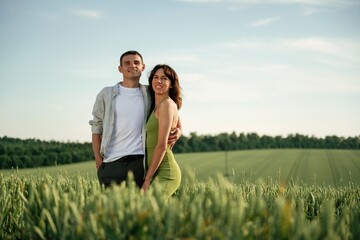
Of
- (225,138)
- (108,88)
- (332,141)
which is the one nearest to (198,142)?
(225,138)

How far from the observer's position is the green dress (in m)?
4.59

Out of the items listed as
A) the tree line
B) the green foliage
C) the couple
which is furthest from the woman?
the tree line

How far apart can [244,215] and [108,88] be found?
3.65 metres

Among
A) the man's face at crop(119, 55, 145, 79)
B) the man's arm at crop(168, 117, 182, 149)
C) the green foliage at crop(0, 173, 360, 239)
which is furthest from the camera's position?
the man's face at crop(119, 55, 145, 79)

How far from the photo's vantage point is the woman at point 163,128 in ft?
15.0

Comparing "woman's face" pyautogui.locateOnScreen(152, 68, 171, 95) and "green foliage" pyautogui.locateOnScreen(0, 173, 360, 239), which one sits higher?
"woman's face" pyautogui.locateOnScreen(152, 68, 171, 95)

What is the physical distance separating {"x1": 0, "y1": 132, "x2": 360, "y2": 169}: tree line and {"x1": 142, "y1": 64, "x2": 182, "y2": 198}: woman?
59193mm

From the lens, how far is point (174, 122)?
493 cm

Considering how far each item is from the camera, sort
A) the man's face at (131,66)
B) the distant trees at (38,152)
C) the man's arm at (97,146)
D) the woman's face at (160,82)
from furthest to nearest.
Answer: the distant trees at (38,152), the man's arm at (97,146), the man's face at (131,66), the woman's face at (160,82)

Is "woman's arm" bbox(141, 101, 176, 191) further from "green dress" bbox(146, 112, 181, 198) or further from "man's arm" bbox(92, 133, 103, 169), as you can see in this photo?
"man's arm" bbox(92, 133, 103, 169)

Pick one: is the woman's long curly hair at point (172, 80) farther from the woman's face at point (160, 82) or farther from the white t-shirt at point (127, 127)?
the white t-shirt at point (127, 127)

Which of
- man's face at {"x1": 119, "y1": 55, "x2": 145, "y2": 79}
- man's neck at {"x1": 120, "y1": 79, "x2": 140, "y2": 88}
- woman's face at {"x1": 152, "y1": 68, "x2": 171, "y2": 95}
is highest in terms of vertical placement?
man's face at {"x1": 119, "y1": 55, "x2": 145, "y2": 79}

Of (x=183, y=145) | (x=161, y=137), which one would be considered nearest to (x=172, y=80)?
(x=161, y=137)

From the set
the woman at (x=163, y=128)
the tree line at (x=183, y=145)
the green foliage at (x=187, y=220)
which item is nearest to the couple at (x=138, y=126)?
the woman at (x=163, y=128)
